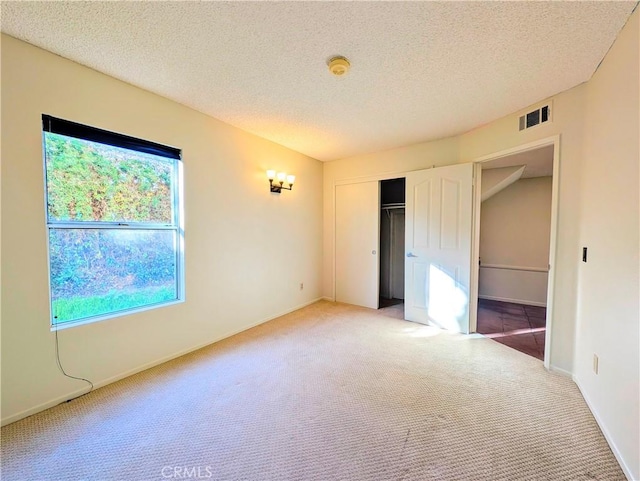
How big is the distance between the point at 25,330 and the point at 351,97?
3080mm

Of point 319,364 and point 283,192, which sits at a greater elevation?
point 283,192

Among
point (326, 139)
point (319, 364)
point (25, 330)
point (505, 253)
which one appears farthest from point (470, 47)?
point (505, 253)

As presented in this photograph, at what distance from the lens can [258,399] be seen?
200 cm

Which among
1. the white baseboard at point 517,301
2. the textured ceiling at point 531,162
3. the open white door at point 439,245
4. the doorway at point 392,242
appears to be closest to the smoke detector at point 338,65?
the open white door at point 439,245

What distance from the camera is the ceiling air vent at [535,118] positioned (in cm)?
245

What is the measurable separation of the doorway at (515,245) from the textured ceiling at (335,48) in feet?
4.93

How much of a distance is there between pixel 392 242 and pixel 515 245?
212cm

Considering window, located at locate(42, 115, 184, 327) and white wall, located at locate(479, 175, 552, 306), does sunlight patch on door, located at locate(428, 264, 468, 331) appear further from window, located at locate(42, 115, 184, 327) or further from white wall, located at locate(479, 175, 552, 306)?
window, located at locate(42, 115, 184, 327)

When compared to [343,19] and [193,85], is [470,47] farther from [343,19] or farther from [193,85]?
[193,85]

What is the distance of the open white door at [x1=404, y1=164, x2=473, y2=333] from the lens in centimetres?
328

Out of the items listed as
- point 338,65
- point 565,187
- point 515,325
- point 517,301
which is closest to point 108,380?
point 338,65

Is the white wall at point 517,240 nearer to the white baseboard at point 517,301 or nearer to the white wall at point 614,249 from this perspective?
the white baseboard at point 517,301

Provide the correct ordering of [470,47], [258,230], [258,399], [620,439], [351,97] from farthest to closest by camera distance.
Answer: [258,230] → [351,97] → [258,399] → [470,47] → [620,439]

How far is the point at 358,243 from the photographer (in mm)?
4426
